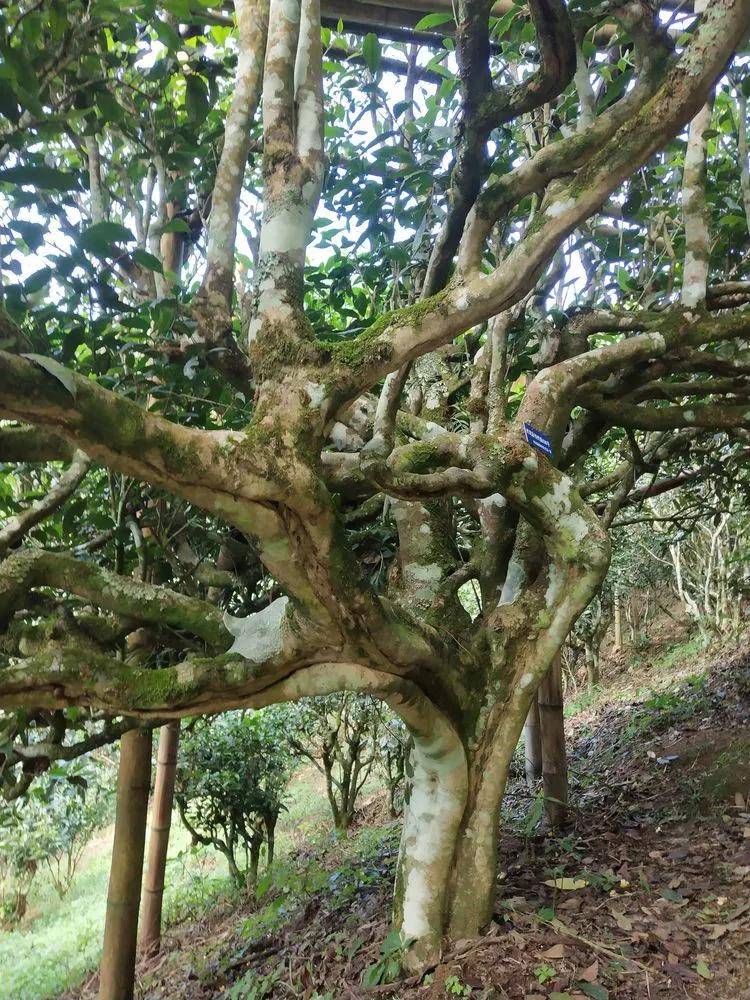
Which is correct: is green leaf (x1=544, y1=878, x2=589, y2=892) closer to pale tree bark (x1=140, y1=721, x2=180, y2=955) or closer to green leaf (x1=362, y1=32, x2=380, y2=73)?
pale tree bark (x1=140, y1=721, x2=180, y2=955)

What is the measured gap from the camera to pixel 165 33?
8.68ft

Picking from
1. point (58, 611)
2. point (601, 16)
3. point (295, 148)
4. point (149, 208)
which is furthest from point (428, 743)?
point (601, 16)

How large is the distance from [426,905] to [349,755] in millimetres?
6040

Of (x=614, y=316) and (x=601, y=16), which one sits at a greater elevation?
(x=601, y=16)

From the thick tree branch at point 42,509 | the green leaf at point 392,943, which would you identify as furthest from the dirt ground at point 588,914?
the thick tree branch at point 42,509

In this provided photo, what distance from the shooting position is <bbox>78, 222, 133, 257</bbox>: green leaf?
224 cm

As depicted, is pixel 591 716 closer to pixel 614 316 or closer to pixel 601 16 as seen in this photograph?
pixel 614 316

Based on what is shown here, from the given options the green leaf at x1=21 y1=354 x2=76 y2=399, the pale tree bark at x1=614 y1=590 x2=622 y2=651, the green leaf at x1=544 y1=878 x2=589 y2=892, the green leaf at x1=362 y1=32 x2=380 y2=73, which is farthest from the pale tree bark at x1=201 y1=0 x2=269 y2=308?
the pale tree bark at x1=614 y1=590 x2=622 y2=651

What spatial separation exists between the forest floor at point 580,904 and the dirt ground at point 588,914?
0.03ft

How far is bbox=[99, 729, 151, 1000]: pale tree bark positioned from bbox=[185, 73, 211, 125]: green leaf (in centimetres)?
321

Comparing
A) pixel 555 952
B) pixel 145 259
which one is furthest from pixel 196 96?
pixel 555 952

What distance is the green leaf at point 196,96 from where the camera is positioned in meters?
3.12

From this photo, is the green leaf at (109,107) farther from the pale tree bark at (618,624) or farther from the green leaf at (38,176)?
the pale tree bark at (618,624)

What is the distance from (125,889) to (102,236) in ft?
11.8
